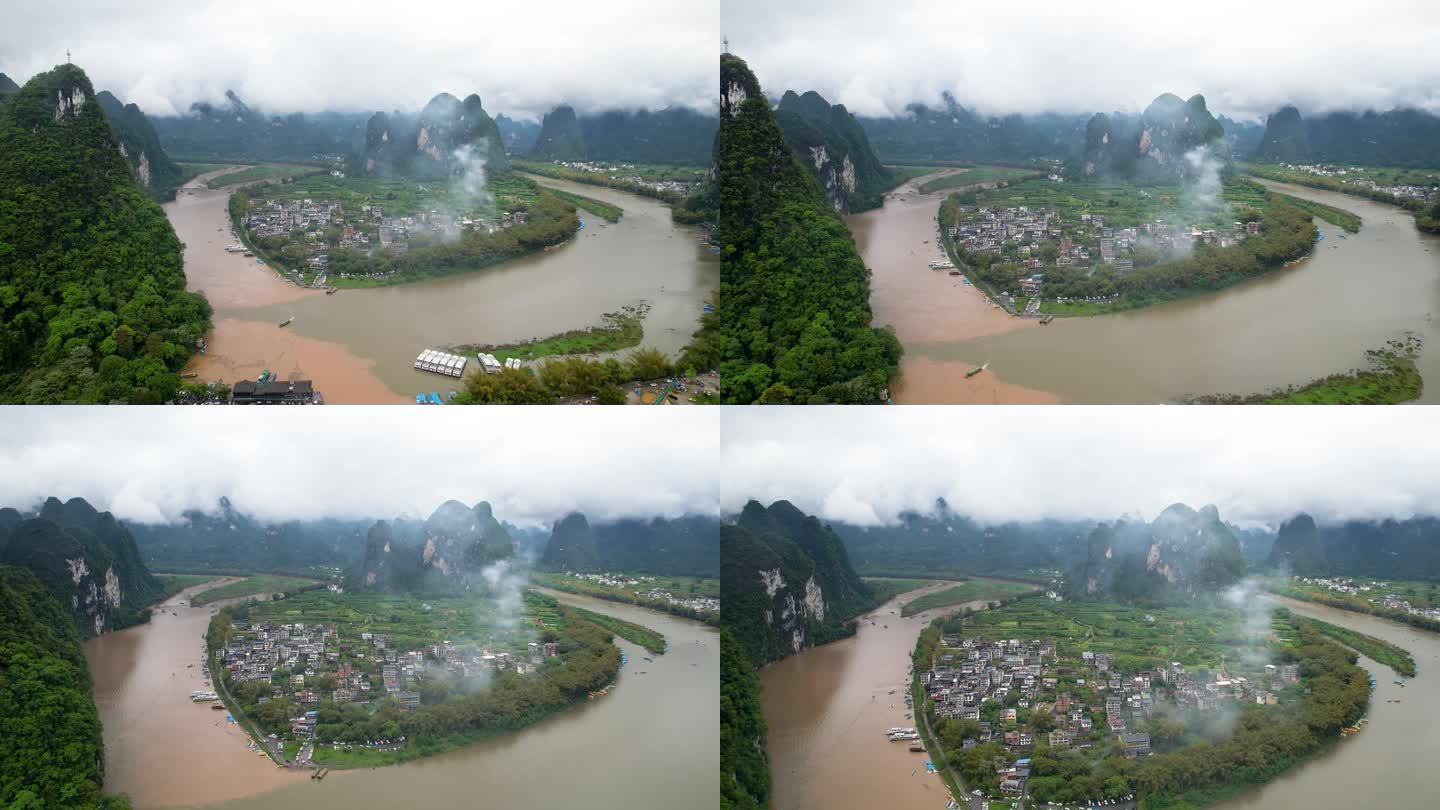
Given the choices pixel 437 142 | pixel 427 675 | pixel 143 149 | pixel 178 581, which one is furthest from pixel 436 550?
pixel 143 149

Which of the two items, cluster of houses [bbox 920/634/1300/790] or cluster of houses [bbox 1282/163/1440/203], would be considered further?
cluster of houses [bbox 1282/163/1440/203]

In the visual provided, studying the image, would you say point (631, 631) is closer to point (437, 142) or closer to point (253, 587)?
point (253, 587)

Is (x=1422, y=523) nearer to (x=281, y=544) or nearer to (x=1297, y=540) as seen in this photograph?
(x=1297, y=540)

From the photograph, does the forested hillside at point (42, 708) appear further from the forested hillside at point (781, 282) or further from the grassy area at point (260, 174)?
the forested hillside at point (781, 282)

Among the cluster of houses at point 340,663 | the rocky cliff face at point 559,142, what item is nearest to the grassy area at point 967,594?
the cluster of houses at point 340,663

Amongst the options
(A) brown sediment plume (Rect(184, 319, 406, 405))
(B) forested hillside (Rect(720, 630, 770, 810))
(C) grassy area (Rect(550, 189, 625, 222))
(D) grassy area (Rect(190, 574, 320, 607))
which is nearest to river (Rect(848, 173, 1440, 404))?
(C) grassy area (Rect(550, 189, 625, 222))

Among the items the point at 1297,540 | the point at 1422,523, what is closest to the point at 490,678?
the point at 1297,540

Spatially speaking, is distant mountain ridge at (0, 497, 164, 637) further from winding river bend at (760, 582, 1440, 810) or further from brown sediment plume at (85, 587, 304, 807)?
winding river bend at (760, 582, 1440, 810)
